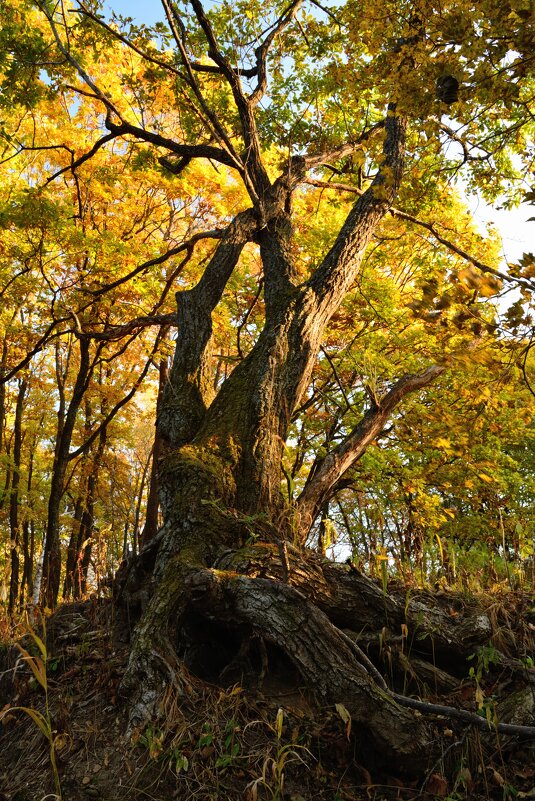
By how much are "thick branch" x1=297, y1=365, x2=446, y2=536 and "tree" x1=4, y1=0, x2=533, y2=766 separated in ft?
0.05

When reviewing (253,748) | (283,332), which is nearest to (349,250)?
(283,332)

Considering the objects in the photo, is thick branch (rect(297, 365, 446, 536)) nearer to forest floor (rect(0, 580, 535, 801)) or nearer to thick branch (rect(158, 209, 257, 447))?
thick branch (rect(158, 209, 257, 447))

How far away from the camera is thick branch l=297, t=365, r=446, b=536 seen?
471 cm

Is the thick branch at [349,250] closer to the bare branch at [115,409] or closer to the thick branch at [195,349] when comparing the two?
the thick branch at [195,349]

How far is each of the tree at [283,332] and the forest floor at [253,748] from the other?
13 cm

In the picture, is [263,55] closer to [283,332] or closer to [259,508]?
[283,332]

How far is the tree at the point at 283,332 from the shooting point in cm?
225

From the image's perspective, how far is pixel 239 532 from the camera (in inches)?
127

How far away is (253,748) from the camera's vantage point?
6.97ft

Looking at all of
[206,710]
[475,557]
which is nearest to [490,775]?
[206,710]

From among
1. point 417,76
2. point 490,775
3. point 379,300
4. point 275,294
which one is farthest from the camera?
point 379,300

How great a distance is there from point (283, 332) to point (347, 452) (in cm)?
148

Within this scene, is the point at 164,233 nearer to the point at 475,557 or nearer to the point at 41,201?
the point at 41,201

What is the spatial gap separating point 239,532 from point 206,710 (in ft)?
3.61
